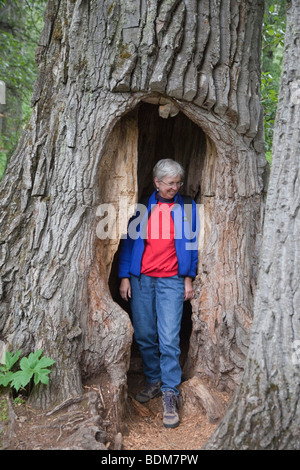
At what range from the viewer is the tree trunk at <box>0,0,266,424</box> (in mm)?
3680

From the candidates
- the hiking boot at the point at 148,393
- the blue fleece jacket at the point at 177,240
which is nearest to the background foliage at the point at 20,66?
the blue fleece jacket at the point at 177,240

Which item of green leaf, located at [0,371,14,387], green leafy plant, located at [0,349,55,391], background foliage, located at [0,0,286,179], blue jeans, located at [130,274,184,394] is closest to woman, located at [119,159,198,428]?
blue jeans, located at [130,274,184,394]

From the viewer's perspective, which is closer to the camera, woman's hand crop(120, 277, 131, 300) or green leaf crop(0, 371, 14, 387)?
green leaf crop(0, 371, 14, 387)

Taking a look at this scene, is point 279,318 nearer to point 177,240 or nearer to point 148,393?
point 177,240

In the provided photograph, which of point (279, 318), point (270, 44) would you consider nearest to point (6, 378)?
point (279, 318)

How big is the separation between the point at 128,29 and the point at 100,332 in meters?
2.70

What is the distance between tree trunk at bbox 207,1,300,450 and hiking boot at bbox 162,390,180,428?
3.72 ft

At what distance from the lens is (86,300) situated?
Answer: 384 centimetres

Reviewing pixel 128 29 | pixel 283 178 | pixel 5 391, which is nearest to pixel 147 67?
pixel 128 29

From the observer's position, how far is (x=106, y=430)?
10.9ft

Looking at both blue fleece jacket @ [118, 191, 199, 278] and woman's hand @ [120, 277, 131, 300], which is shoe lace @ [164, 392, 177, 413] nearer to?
woman's hand @ [120, 277, 131, 300]

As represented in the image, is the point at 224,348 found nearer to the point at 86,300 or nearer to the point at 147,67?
the point at 86,300

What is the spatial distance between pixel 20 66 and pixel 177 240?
253 inches

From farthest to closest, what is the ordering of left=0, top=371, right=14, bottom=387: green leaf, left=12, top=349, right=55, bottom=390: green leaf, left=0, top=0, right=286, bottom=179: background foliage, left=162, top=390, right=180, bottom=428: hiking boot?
left=0, top=0, right=286, bottom=179: background foliage → left=162, top=390, right=180, bottom=428: hiking boot → left=0, top=371, right=14, bottom=387: green leaf → left=12, top=349, right=55, bottom=390: green leaf
